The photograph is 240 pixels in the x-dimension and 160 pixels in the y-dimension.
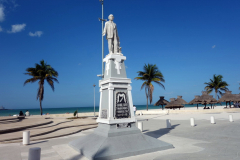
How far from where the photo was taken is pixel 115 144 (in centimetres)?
755

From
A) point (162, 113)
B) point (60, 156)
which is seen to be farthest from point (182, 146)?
point (162, 113)

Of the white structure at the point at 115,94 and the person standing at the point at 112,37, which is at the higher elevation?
the person standing at the point at 112,37

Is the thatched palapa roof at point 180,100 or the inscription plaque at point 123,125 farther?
the thatched palapa roof at point 180,100

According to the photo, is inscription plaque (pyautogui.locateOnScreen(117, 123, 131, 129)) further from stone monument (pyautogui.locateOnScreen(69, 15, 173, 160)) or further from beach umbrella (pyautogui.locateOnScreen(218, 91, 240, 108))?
beach umbrella (pyautogui.locateOnScreen(218, 91, 240, 108))

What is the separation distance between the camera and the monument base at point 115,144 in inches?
277

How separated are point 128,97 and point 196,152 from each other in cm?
395

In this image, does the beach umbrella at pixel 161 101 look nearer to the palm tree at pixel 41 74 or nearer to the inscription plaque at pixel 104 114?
the palm tree at pixel 41 74

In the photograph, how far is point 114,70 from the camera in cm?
910

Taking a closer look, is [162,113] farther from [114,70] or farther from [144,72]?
[114,70]

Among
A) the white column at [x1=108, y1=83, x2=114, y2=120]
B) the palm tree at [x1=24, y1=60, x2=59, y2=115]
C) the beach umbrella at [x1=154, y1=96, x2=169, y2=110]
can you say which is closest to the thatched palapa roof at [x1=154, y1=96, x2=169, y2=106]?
the beach umbrella at [x1=154, y1=96, x2=169, y2=110]

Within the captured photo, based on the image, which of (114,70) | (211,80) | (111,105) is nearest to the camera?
(111,105)

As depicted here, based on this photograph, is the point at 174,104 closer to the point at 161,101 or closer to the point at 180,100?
the point at 180,100

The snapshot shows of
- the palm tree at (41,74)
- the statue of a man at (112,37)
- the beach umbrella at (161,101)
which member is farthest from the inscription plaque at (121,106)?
the beach umbrella at (161,101)

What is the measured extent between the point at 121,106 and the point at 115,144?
1.91 meters
